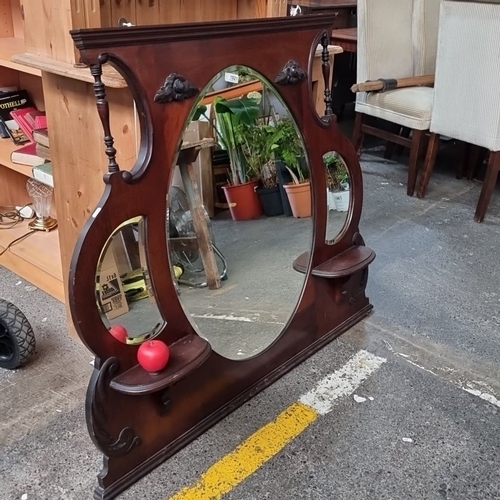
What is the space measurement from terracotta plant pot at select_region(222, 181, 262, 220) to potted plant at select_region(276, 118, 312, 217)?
10 centimetres

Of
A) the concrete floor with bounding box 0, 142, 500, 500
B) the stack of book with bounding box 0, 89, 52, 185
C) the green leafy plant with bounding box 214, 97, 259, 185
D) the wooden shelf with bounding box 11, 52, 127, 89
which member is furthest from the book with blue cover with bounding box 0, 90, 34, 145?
the green leafy plant with bounding box 214, 97, 259, 185

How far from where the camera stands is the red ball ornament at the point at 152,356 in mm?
Answer: 1363

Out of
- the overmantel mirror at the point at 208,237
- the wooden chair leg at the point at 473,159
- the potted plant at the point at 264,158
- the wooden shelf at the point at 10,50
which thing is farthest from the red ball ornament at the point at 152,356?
the wooden chair leg at the point at 473,159

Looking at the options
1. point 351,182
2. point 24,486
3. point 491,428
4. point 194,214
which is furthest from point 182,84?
point 491,428

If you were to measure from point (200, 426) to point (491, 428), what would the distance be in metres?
0.77

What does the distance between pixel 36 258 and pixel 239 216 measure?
3.14 feet

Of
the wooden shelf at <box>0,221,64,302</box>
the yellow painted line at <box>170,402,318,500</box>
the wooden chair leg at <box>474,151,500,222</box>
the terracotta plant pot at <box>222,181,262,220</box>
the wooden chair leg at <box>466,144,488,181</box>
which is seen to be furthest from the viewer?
the wooden chair leg at <box>466,144,488,181</box>

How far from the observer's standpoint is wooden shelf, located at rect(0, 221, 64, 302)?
221cm

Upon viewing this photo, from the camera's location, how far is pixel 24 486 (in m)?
1.46

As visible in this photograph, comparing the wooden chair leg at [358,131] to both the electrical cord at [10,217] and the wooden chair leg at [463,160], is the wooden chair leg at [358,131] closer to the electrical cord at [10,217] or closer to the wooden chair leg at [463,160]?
the wooden chair leg at [463,160]

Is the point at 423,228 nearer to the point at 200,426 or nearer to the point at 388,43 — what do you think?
the point at 388,43

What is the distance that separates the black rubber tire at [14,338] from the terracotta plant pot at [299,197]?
85 cm

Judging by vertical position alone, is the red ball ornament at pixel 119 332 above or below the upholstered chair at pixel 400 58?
below

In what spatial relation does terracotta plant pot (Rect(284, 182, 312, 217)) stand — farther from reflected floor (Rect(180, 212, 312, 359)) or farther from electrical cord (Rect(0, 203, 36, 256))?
electrical cord (Rect(0, 203, 36, 256))
